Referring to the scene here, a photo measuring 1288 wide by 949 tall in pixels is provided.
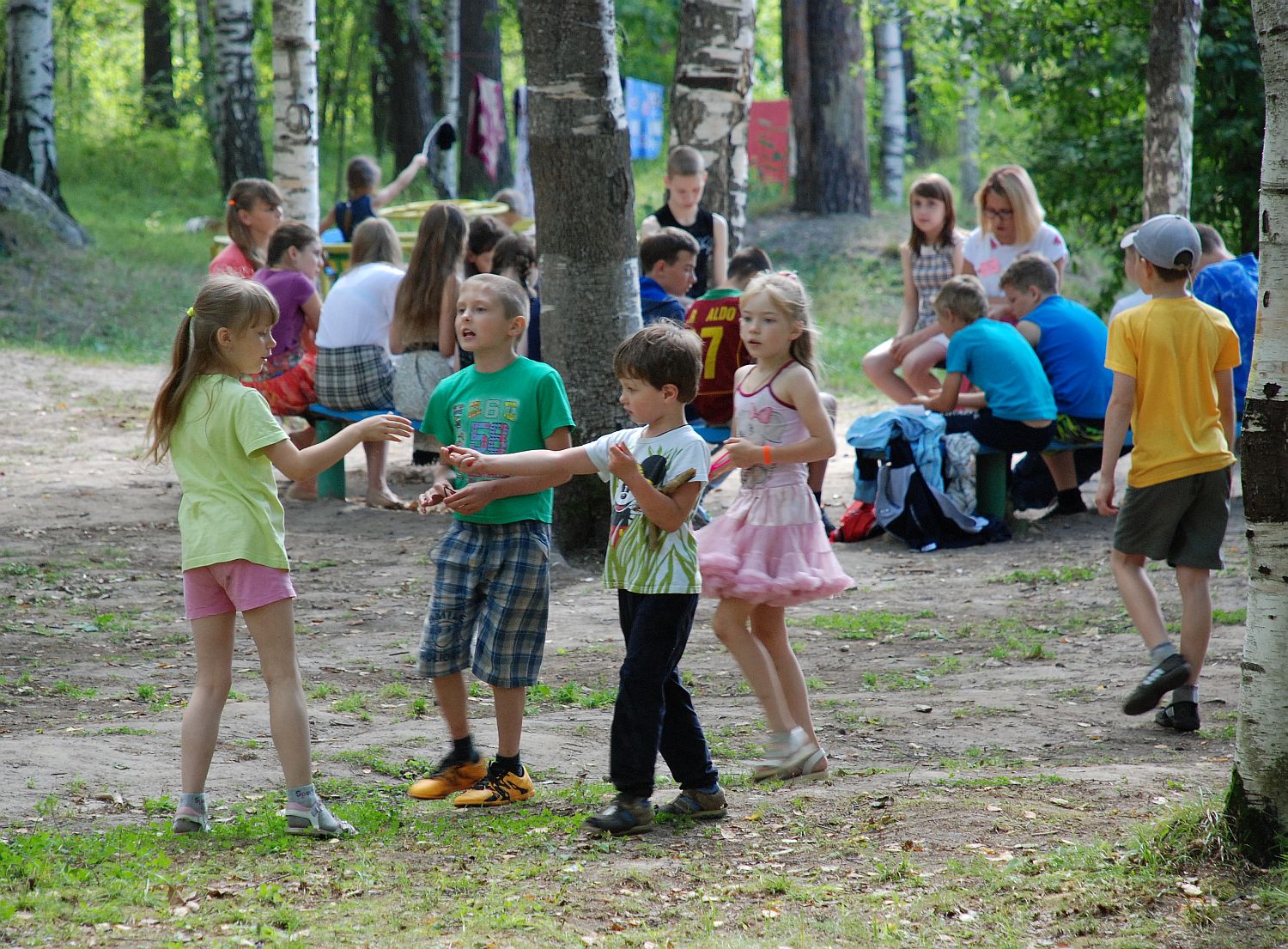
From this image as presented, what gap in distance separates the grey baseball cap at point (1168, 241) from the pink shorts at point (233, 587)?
3.45m

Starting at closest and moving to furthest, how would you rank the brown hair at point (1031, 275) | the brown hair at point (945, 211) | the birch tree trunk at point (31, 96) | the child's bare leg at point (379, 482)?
the brown hair at point (1031, 275)
the child's bare leg at point (379, 482)
the brown hair at point (945, 211)
the birch tree trunk at point (31, 96)

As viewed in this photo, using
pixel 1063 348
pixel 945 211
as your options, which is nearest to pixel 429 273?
pixel 945 211

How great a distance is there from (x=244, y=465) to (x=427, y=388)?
480 centimetres

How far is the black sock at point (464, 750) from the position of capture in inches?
183

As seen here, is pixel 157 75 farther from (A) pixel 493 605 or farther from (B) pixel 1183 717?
(B) pixel 1183 717

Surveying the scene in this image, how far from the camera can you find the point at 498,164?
2431cm

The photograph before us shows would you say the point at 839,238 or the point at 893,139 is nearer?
the point at 839,238

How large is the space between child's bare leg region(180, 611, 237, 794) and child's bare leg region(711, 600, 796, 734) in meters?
1.57

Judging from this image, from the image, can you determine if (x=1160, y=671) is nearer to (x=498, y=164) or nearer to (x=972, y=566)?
(x=972, y=566)

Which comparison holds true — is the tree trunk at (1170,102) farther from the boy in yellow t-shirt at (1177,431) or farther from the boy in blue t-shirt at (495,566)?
the boy in blue t-shirt at (495,566)

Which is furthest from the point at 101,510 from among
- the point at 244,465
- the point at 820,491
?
the point at 244,465

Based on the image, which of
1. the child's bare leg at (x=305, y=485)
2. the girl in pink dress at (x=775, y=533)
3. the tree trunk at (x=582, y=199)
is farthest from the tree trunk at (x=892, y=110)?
the girl in pink dress at (x=775, y=533)

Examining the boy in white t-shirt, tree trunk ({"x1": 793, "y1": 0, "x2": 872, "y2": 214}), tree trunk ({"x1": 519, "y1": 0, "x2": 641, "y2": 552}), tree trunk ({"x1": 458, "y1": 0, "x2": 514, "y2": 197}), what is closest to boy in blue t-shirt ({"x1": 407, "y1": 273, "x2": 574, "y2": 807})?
the boy in white t-shirt

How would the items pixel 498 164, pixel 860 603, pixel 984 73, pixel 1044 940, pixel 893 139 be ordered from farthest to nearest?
pixel 893 139
pixel 498 164
pixel 984 73
pixel 860 603
pixel 1044 940
